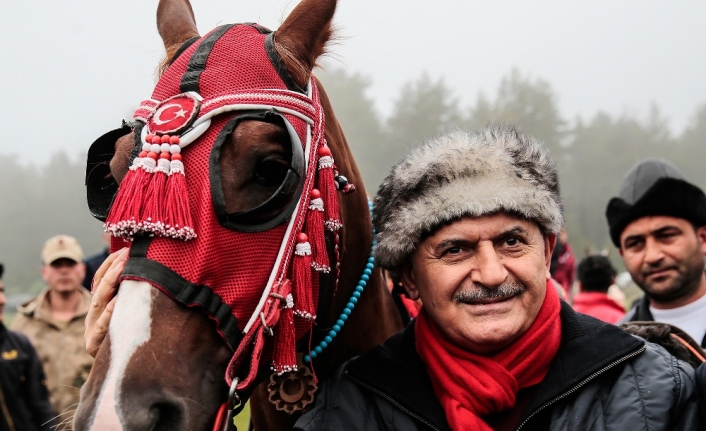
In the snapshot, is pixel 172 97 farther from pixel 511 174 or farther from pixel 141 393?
pixel 511 174

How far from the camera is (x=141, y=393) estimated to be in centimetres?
162

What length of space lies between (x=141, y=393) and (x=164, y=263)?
34cm

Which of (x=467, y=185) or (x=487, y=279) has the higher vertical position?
(x=467, y=185)

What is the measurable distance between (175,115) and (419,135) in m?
33.8

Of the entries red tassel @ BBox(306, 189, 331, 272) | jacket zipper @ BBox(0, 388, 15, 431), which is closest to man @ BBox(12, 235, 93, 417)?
jacket zipper @ BBox(0, 388, 15, 431)

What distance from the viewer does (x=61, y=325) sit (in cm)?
590

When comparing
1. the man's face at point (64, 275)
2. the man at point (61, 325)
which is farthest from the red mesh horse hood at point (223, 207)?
the man's face at point (64, 275)

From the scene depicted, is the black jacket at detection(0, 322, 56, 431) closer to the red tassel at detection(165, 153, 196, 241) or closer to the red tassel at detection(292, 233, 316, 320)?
the red tassel at detection(292, 233, 316, 320)

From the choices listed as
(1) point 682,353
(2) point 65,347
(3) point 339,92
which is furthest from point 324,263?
(3) point 339,92

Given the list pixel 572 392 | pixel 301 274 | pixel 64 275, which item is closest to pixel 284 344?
pixel 301 274

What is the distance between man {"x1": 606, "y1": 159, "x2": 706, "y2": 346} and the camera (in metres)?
3.78

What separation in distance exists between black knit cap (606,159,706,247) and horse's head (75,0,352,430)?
241 cm

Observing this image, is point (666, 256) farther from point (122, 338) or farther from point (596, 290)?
point (122, 338)

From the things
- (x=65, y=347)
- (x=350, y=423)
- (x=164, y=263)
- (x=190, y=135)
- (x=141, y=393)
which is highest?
A: (x=190, y=135)
